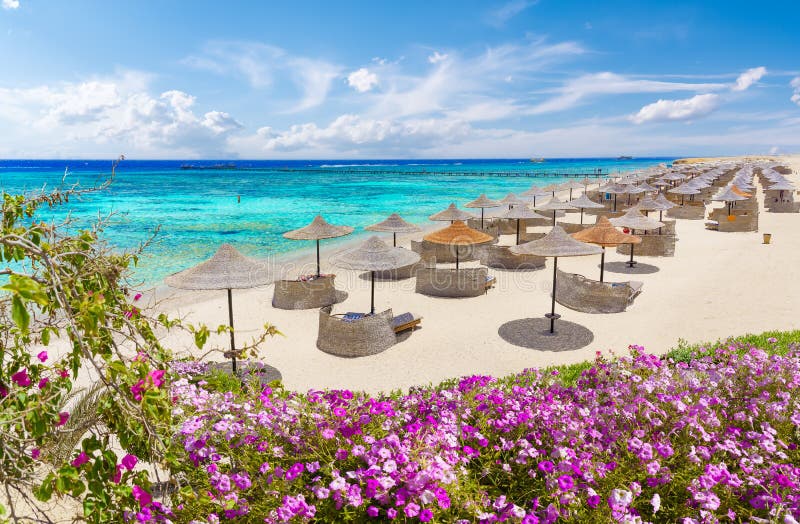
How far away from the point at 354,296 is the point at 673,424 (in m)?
9.17

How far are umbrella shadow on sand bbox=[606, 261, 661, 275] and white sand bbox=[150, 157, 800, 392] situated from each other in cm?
25

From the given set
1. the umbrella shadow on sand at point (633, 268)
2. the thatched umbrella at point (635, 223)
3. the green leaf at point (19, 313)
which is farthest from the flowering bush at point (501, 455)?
the thatched umbrella at point (635, 223)

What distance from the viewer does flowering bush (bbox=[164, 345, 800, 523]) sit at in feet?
10.4

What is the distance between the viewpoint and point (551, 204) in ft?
64.3

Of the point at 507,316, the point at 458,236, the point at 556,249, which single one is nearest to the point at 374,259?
the point at 507,316

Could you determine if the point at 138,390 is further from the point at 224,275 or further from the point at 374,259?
the point at 374,259

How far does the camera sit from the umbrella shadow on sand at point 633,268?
1431 cm

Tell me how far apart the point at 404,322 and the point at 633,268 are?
9.04 metres

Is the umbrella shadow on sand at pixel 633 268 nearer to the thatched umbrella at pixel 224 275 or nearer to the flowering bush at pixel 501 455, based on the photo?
the flowering bush at pixel 501 455

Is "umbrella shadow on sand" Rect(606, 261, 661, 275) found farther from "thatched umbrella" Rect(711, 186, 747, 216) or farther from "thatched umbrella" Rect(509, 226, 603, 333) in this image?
"thatched umbrella" Rect(711, 186, 747, 216)

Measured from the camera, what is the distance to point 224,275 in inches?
301

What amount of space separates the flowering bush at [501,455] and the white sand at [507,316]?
8.08 ft

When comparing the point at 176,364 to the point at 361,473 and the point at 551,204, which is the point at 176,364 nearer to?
the point at 361,473

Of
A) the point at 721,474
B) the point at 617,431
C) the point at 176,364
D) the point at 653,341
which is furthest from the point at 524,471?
the point at 653,341
